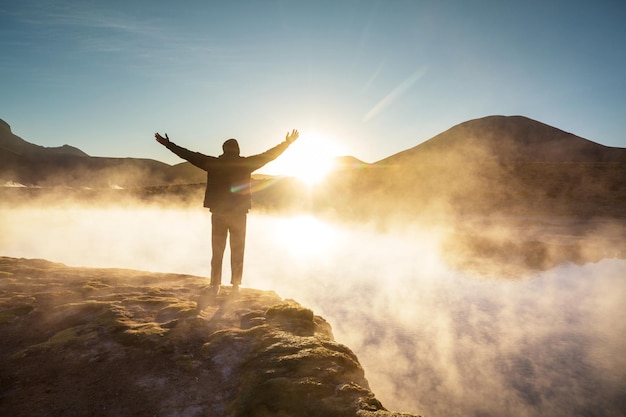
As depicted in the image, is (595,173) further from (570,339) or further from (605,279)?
(570,339)

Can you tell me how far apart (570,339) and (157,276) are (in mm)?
8747

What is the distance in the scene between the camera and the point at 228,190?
6.31m

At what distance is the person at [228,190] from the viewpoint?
6305 millimetres

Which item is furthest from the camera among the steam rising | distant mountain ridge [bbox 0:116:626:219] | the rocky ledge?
distant mountain ridge [bbox 0:116:626:219]

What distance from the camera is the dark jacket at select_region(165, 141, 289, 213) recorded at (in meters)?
6.29

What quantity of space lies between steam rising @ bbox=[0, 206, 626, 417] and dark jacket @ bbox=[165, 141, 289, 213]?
333cm

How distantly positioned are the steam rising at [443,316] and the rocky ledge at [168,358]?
1814 millimetres

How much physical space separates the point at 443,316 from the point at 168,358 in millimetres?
6251

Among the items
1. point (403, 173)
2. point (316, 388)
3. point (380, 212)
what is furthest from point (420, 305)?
point (403, 173)

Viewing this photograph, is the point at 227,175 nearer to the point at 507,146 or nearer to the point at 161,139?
the point at 161,139

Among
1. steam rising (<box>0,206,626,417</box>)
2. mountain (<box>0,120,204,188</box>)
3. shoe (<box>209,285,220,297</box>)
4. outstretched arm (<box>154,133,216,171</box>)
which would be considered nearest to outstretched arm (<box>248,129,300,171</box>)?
outstretched arm (<box>154,133,216,171</box>)

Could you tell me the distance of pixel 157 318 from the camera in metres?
5.16

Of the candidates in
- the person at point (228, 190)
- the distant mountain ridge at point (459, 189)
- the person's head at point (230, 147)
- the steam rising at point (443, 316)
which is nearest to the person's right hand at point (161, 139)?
the person at point (228, 190)

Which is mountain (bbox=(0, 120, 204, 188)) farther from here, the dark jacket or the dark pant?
the dark pant
